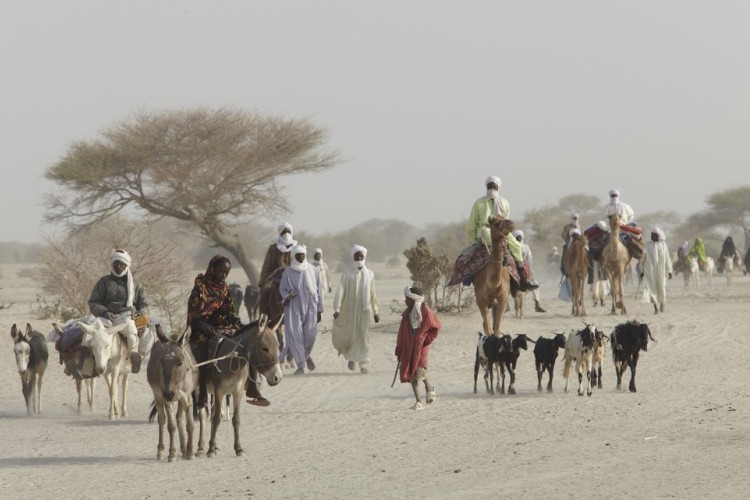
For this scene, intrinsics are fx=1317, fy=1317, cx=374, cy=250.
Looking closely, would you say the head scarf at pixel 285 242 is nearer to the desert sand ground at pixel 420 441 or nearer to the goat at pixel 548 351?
the desert sand ground at pixel 420 441

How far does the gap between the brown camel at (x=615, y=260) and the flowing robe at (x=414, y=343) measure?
12003mm

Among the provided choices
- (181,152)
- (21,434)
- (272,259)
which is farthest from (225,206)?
(21,434)

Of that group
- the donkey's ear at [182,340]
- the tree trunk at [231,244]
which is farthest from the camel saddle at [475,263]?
the tree trunk at [231,244]

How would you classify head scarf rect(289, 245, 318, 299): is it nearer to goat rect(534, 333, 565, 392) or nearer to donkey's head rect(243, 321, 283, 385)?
goat rect(534, 333, 565, 392)

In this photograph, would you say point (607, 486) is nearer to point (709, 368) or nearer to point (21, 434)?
point (21, 434)

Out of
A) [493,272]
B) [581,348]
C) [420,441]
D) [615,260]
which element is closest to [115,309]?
[420,441]

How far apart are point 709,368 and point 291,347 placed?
18.2 feet

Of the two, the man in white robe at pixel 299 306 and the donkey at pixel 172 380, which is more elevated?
the man in white robe at pixel 299 306

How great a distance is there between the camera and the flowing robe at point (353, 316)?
1752 centimetres

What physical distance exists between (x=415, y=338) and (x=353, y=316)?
3817 mm

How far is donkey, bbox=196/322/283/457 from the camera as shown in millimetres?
10711

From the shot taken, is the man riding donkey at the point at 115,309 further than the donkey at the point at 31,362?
No

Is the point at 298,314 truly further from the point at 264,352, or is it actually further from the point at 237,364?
the point at 264,352

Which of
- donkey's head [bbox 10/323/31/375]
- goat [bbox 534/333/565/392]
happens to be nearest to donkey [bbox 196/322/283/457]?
donkey's head [bbox 10/323/31/375]
